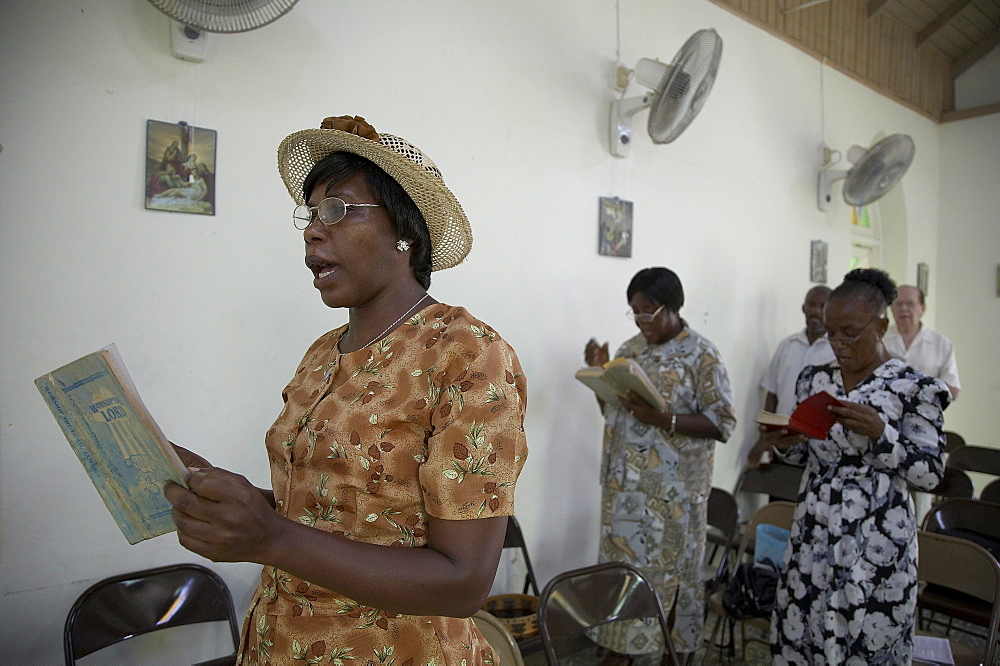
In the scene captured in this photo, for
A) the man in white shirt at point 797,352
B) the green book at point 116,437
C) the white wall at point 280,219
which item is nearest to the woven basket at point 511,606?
the white wall at point 280,219

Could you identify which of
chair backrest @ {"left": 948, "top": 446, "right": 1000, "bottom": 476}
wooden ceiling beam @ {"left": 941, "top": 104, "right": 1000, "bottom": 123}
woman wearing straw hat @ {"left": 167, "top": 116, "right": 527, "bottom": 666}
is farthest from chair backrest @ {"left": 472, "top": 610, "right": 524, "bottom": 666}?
wooden ceiling beam @ {"left": 941, "top": 104, "right": 1000, "bottom": 123}

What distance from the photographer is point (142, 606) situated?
218 cm

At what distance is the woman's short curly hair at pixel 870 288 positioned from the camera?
236 centimetres

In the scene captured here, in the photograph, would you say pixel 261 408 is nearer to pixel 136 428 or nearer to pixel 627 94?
pixel 136 428

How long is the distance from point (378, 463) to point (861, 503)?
5.94ft

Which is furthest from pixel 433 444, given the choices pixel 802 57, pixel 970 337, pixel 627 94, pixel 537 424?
pixel 970 337

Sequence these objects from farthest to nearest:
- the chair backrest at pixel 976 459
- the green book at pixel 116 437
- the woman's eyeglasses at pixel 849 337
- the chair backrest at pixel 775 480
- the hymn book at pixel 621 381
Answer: the chair backrest at pixel 976 459, the chair backrest at pixel 775 480, the hymn book at pixel 621 381, the woman's eyeglasses at pixel 849 337, the green book at pixel 116 437

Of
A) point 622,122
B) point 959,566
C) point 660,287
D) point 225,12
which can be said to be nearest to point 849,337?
point 660,287

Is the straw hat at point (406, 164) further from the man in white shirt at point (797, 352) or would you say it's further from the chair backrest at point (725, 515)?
the man in white shirt at point (797, 352)

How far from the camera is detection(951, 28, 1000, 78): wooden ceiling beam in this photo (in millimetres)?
7055

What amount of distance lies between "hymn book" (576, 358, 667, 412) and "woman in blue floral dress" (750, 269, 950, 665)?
1.92 ft

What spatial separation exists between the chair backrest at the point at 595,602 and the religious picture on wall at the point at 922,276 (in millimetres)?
6182

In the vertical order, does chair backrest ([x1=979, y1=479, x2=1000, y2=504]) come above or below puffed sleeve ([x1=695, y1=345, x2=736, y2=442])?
below

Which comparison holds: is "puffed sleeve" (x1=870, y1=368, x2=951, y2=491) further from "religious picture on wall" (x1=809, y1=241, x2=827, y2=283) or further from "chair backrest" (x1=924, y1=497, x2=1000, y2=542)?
"religious picture on wall" (x1=809, y1=241, x2=827, y2=283)
